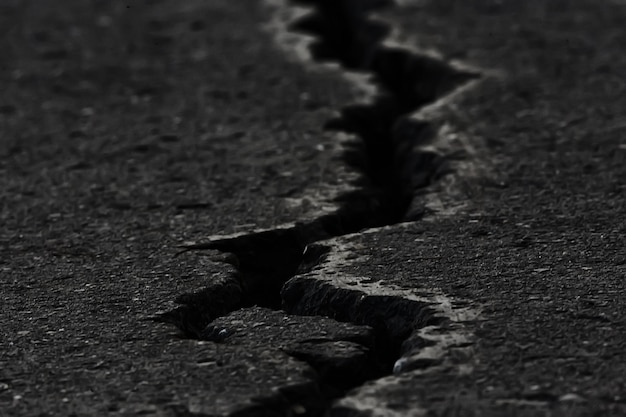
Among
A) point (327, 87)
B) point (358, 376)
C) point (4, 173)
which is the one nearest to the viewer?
point (358, 376)

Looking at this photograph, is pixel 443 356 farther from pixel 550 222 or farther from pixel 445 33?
pixel 445 33

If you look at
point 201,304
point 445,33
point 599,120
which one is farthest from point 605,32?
point 201,304

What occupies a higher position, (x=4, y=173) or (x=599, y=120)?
(x=599, y=120)

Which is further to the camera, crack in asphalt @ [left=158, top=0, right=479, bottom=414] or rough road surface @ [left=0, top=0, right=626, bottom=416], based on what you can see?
crack in asphalt @ [left=158, top=0, right=479, bottom=414]

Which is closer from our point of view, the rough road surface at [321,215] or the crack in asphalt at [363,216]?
the rough road surface at [321,215]
